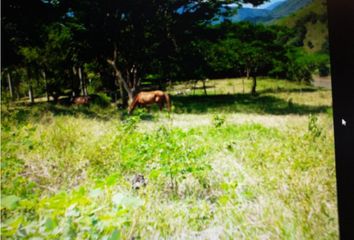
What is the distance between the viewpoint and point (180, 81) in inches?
86.7

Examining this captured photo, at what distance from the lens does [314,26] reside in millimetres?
1804

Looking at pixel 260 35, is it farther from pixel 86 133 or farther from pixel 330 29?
pixel 86 133

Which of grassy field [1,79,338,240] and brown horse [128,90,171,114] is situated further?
brown horse [128,90,171,114]

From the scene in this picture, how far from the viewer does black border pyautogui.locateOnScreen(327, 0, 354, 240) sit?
1.68 meters

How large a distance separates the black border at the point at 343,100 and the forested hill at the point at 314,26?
2.2 inches

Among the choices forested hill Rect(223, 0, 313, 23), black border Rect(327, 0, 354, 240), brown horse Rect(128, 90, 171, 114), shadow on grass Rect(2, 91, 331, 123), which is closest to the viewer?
black border Rect(327, 0, 354, 240)

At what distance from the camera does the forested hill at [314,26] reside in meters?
1.79

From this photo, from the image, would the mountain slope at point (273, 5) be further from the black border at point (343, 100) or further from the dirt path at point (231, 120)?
the dirt path at point (231, 120)

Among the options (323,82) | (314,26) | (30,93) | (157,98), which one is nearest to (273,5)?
(314,26)

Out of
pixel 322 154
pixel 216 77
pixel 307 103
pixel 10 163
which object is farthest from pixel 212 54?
pixel 10 163

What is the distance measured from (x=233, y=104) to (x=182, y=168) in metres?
0.47

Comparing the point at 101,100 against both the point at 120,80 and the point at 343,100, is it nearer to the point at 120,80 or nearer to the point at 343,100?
the point at 120,80

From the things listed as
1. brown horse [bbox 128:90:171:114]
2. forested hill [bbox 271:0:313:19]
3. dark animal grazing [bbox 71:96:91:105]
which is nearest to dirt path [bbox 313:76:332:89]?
forested hill [bbox 271:0:313:19]

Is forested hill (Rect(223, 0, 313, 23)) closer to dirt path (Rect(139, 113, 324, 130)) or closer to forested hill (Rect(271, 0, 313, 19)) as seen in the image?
forested hill (Rect(271, 0, 313, 19))
